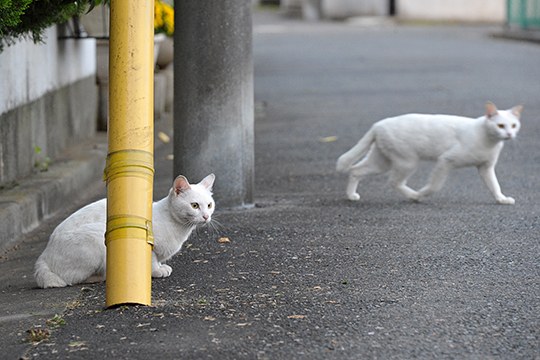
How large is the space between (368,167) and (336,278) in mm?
2336

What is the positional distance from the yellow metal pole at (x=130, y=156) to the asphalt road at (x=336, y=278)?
16 cm

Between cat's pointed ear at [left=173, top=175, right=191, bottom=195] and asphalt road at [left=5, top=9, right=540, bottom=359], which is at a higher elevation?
cat's pointed ear at [left=173, top=175, right=191, bottom=195]

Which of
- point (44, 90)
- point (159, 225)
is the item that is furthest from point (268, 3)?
point (159, 225)

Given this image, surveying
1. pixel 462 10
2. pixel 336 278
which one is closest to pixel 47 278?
pixel 336 278

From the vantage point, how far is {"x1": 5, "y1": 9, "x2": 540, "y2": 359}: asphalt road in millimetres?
4387

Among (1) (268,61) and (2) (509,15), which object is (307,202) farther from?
(2) (509,15)

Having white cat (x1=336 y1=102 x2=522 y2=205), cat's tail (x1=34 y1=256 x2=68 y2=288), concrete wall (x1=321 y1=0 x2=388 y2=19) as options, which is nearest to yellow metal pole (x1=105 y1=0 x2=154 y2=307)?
cat's tail (x1=34 y1=256 x2=68 y2=288)

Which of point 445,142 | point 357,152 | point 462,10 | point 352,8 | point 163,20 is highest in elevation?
point 163,20

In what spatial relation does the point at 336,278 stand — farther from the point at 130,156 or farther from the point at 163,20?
the point at 163,20

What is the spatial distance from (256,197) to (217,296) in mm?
2887

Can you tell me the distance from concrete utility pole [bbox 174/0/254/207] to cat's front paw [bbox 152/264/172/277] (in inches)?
69.4

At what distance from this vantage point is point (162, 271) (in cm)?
561

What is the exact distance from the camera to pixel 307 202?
25.5 ft

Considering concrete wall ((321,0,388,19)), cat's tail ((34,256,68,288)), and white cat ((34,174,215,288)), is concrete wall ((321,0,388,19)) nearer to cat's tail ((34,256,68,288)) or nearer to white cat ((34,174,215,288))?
white cat ((34,174,215,288))
